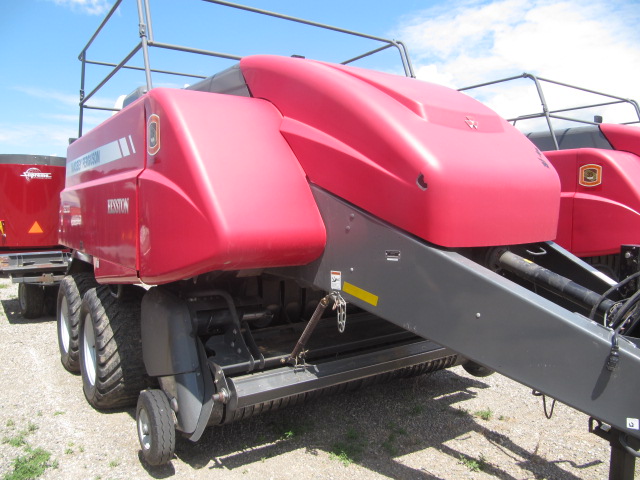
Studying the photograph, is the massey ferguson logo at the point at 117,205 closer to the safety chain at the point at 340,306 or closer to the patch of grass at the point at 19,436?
the safety chain at the point at 340,306

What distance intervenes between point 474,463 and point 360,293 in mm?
1308

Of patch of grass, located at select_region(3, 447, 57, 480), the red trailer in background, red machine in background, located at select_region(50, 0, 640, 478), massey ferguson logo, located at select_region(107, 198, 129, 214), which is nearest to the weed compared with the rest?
red machine in background, located at select_region(50, 0, 640, 478)

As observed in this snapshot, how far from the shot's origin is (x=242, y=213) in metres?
2.56

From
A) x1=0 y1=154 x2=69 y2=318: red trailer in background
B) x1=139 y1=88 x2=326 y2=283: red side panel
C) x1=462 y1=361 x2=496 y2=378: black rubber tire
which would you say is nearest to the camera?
x1=139 y1=88 x2=326 y2=283: red side panel

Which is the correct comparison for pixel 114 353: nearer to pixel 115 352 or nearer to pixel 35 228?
pixel 115 352

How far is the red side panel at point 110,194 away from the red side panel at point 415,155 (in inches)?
35.9

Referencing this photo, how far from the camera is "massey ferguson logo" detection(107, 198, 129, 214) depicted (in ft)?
10.6

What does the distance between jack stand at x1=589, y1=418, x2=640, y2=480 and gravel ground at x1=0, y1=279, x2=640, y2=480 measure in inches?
32.1

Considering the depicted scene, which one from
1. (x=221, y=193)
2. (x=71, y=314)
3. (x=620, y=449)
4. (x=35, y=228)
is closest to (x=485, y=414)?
(x=620, y=449)

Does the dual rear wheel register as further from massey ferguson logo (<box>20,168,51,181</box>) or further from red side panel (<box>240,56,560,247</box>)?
massey ferguson logo (<box>20,168,51,181</box>)

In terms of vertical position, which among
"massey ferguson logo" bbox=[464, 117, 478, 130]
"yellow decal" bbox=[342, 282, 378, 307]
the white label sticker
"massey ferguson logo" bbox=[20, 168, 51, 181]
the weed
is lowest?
the weed

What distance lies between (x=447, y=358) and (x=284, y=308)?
1.20 metres

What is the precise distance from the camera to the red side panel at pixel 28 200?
22.8 ft

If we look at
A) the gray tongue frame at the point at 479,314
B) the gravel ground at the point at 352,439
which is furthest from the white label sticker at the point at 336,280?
the gravel ground at the point at 352,439
